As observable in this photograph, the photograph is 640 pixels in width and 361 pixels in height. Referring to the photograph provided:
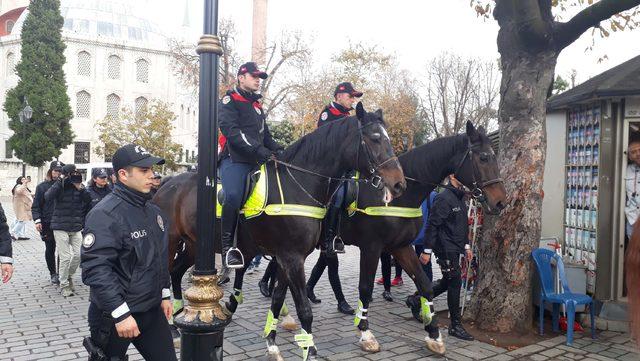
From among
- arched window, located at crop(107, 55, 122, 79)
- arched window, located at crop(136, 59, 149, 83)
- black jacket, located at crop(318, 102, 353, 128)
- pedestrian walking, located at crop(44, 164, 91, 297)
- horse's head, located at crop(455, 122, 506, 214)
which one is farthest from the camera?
arched window, located at crop(136, 59, 149, 83)

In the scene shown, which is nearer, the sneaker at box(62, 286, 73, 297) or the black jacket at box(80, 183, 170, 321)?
the black jacket at box(80, 183, 170, 321)

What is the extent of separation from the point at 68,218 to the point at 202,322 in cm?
589

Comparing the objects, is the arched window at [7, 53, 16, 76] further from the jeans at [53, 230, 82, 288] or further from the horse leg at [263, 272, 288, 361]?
the horse leg at [263, 272, 288, 361]

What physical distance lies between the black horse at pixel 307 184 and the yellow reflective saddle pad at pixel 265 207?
4 centimetres

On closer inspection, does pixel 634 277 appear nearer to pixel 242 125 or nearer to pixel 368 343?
pixel 368 343

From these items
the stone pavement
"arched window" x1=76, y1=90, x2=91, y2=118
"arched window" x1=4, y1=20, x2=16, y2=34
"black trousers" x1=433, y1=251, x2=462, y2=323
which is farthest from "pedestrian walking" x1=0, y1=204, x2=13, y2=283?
"arched window" x1=4, y1=20, x2=16, y2=34

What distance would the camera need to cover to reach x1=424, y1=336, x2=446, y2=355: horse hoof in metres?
5.86

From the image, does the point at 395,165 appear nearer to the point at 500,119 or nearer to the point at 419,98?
the point at 500,119

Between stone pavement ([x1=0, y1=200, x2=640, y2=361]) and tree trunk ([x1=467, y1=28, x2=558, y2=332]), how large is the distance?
1.96 feet

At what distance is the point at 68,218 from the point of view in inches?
346

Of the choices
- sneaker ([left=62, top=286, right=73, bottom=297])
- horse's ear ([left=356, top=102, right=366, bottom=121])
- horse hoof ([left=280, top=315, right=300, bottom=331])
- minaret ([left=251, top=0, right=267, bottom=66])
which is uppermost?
minaret ([left=251, top=0, right=267, bottom=66])

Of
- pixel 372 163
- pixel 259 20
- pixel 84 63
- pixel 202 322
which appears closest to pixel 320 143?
pixel 372 163

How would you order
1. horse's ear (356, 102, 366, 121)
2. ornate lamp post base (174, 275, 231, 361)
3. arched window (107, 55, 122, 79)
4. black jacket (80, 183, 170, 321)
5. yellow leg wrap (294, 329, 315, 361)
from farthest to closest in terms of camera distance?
arched window (107, 55, 122, 79) → horse's ear (356, 102, 366, 121) → yellow leg wrap (294, 329, 315, 361) → ornate lamp post base (174, 275, 231, 361) → black jacket (80, 183, 170, 321)

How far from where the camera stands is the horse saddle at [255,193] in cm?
555
